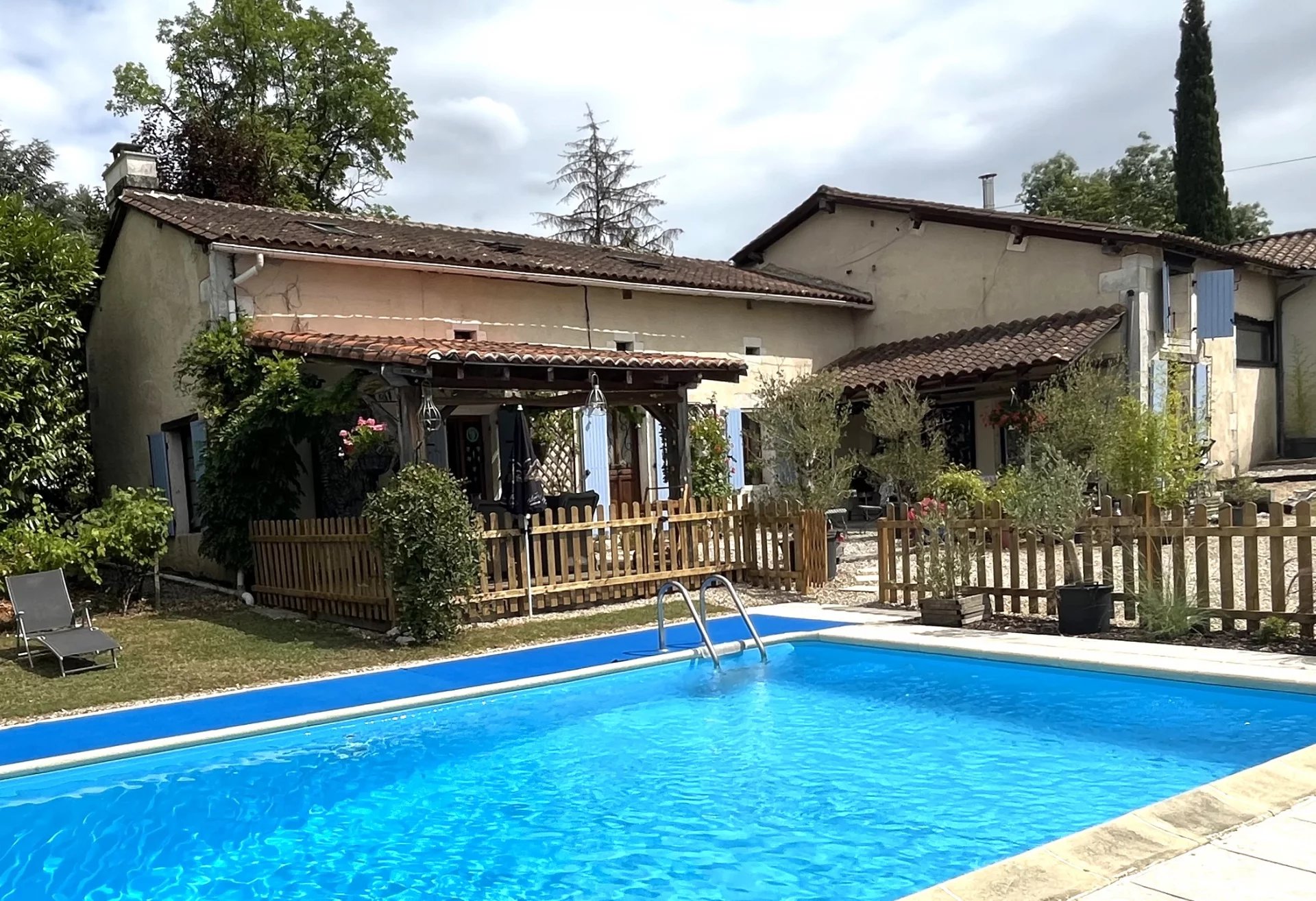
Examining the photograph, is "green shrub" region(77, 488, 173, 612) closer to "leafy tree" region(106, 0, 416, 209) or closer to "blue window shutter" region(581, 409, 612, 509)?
"blue window shutter" region(581, 409, 612, 509)

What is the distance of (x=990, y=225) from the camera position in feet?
59.8

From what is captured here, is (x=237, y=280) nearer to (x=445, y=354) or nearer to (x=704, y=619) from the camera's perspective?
(x=445, y=354)

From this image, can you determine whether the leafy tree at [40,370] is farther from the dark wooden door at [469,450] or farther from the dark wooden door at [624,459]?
the dark wooden door at [624,459]

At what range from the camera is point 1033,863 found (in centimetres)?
346

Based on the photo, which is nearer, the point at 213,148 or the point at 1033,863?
the point at 1033,863

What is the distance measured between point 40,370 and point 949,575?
438 inches

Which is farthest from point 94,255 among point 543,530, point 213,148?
point 213,148

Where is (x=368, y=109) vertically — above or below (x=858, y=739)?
above

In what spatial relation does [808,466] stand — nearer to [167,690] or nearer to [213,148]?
[167,690]

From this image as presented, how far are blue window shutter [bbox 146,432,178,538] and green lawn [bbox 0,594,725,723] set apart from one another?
278cm


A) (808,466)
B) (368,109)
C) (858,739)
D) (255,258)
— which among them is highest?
(368,109)

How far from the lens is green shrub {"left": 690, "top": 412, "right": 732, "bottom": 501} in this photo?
50.6ft

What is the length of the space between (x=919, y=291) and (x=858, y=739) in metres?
15.0

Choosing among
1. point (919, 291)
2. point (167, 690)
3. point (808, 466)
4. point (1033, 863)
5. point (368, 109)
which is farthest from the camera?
point (368, 109)
